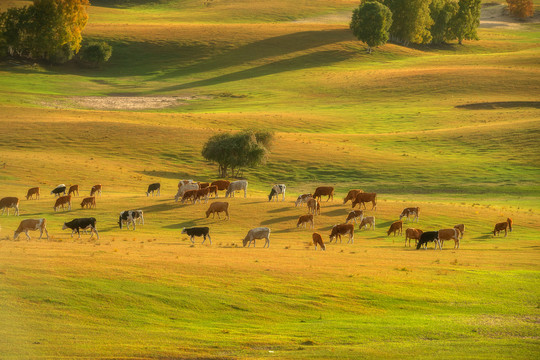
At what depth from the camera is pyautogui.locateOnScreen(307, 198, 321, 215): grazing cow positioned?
150 feet

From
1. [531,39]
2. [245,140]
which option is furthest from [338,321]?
[531,39]

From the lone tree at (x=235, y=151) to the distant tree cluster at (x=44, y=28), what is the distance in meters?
76.1

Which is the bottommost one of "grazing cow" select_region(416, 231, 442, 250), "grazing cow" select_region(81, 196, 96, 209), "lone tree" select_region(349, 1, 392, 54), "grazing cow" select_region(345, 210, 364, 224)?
"grazing cow" select_region(81, 196, 96, 209)

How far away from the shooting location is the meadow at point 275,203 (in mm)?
22422

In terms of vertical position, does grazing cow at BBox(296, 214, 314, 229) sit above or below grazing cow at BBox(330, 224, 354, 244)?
below

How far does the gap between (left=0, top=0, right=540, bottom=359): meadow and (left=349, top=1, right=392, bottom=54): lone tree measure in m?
4.31

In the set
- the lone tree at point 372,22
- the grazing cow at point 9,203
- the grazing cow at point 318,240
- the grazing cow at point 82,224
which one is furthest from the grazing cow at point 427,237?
the lone tree at point 372,22

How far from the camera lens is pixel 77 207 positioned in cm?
4703

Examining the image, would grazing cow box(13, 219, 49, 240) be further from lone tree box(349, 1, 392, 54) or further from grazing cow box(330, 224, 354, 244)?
lone tree box(349, 1, 392, 54)

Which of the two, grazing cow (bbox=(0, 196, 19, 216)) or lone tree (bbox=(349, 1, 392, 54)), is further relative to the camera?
lone tree (bbox=(349, 1, 392, 54))

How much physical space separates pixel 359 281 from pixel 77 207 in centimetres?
2400

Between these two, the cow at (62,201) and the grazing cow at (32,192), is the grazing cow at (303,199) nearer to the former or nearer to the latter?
the cow at (62,201)

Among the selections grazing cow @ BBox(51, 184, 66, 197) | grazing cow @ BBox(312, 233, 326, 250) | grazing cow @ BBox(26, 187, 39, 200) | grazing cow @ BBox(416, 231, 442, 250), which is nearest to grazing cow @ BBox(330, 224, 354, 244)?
grazing cow @ BBox(312, 233, 326, 250)

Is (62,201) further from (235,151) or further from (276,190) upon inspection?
(235,151)
